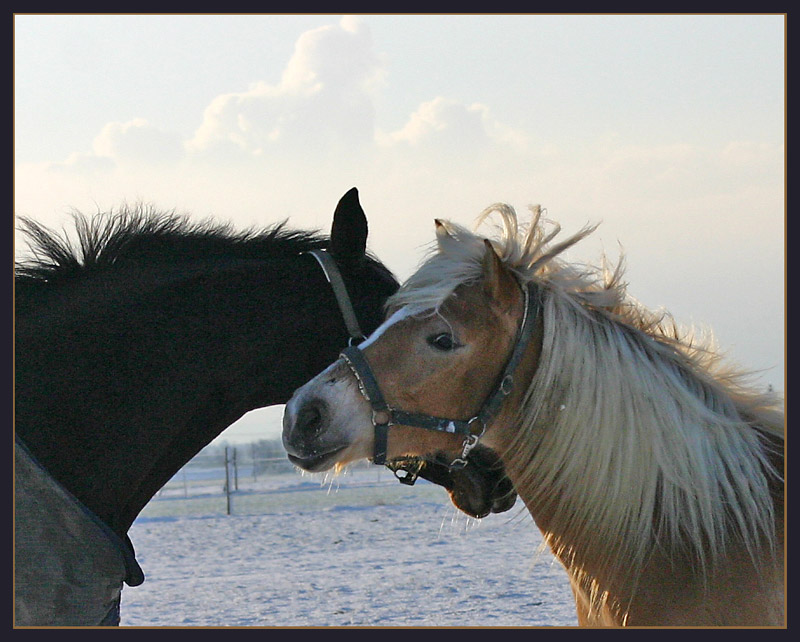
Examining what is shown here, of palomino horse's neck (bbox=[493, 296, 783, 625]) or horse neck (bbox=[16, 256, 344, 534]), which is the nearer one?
palomino horse's neck (bbox=[493, 296, 783, 625])

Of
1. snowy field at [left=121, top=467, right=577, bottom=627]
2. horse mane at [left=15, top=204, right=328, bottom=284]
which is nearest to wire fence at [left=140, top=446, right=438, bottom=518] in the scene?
snowy field at [left=121, top=467, right=577, bottom=627]

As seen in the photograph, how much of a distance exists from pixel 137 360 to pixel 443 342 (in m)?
1.03

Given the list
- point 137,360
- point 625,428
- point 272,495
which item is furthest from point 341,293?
point 272,495

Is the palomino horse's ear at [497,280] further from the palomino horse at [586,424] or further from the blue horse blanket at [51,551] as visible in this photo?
the blue horse blanket at [51,551]

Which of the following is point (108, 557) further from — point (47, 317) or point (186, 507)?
point (186, 507)

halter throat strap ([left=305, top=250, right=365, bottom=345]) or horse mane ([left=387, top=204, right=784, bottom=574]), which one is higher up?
halter throat strap ([left=305, top=250, right=365, bottom=345])

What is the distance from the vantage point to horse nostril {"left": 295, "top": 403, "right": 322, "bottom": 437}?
247cm

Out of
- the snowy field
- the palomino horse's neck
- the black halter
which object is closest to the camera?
the palomino horse's neck

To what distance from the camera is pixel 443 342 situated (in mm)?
2533

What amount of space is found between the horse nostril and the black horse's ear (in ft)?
2.12

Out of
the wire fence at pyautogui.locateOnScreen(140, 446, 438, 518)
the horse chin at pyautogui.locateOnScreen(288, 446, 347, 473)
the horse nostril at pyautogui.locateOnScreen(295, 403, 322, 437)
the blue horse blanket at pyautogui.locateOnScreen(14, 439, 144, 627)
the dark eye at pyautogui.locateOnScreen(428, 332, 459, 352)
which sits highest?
the dark eye at pyautogui.locateOnScreen(428, 332, 459, 352)

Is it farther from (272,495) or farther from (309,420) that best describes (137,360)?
(272,495)

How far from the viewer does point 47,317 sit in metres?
2.70

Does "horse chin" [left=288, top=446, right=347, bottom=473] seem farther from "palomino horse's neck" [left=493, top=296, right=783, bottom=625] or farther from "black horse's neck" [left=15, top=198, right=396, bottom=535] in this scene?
"palomino horse's neck" [left=493, top=296, right=783, bottom=625]
